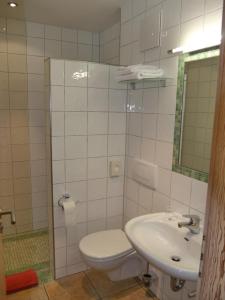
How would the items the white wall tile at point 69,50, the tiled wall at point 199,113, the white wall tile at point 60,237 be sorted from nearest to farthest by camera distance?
1. the tiled wall at point 199,113
2. the white wall tile at point 60,237
3. the white wall tile at point 69,50

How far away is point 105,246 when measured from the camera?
6.47ft

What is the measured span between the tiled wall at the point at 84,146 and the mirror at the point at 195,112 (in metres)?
0.72

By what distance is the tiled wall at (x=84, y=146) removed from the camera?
6.66 feet

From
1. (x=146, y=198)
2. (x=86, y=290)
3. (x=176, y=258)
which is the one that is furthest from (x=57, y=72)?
(x=86, y=290)

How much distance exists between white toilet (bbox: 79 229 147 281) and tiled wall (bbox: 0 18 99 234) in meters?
1.19

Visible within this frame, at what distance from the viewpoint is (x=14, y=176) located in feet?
9.27

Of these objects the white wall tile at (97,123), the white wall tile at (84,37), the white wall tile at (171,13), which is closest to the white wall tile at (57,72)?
the white wall tile at (97,123)

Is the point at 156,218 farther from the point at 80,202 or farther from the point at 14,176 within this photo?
the point at 14,176

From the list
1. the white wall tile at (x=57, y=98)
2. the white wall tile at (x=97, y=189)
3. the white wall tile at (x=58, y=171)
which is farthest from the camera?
the white wall tile at (x=97, y=189)

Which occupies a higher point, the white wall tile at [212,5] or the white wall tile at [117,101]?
the white wall tile at [212,5]

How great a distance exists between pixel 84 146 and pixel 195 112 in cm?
100

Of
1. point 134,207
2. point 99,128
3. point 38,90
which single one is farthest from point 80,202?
point 38,90

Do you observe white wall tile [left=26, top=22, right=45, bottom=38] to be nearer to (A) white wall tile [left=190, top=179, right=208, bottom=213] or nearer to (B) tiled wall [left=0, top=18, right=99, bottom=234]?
(B) tiled wall [left=0, top=18, right=99, bottom=234]

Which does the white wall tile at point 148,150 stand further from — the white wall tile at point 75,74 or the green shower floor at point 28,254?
the green shower floor at point 28,254
